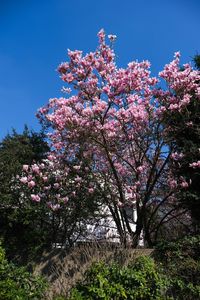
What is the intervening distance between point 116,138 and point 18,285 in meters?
4.36

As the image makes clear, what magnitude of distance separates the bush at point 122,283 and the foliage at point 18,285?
54cm

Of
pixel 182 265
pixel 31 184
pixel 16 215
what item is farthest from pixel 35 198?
pixel 182 265

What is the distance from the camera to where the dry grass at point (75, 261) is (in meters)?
5.34

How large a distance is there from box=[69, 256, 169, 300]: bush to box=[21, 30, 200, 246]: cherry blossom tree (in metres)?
2.59

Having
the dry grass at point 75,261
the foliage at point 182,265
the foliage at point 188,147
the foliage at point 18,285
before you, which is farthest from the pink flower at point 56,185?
the foliage at point 18,285

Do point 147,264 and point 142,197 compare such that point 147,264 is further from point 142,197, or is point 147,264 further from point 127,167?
point 127,167

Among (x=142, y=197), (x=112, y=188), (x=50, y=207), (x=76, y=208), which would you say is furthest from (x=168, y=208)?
(x=50, y=207)

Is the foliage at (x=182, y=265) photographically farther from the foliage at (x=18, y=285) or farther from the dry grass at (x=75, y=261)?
the foliage at (x=18, y=285)

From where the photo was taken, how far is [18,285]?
4.75 meters

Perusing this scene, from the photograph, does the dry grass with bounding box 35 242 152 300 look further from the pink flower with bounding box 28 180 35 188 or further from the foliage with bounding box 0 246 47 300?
the pink flower with bounding box 28 180 35 188

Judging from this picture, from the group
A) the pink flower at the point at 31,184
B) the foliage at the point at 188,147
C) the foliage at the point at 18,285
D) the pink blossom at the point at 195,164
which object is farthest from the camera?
the pink flower at the point at 31,184

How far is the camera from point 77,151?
347 inches

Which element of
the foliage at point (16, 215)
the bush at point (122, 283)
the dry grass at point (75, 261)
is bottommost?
the bush at point (122, 283)

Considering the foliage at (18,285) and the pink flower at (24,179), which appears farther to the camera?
the pink flower at (24,179)
